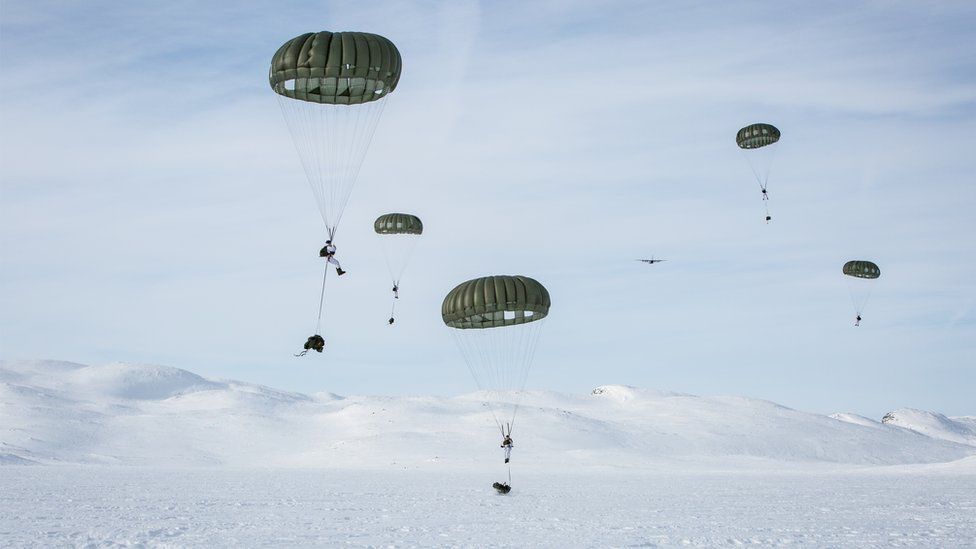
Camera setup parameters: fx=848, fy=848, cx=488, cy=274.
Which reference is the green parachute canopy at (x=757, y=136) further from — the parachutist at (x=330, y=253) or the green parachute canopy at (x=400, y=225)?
the parachutist at (x=330, y=253)

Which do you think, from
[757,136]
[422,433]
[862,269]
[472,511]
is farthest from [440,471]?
[862,269]

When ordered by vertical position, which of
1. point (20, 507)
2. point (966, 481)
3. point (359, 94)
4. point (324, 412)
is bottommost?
point (20, 507)

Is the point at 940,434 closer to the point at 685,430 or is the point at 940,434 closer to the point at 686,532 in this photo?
the point at 685,430

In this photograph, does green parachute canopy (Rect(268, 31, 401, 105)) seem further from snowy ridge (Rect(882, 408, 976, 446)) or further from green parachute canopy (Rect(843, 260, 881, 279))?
snowy ridge (Rect(882, 408, 976, 446))

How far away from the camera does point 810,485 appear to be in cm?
3434

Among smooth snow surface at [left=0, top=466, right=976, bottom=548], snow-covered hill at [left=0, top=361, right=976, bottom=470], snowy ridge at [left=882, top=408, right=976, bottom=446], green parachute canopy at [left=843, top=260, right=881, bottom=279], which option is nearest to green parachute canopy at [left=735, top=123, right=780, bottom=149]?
green parachute canopy at [left=843, top=260, right=881, bottom=279]

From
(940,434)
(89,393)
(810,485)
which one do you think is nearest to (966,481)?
(810,485)

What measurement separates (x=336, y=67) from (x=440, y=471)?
81.2ft

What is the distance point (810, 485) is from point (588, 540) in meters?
19.5

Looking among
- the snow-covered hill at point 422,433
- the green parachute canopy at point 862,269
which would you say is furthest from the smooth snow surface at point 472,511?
the snow-covered hill at point 422,433

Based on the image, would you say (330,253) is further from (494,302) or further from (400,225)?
(400,225)

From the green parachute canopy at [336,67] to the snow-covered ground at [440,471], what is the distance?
11.5 m

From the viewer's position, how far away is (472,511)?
23625mm

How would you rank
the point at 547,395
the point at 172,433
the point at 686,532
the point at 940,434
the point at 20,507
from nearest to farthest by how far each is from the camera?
the point at 686,532 → the point at 20,507 → the point at 172,433 → the point at 547,395 → the point at 940,434
